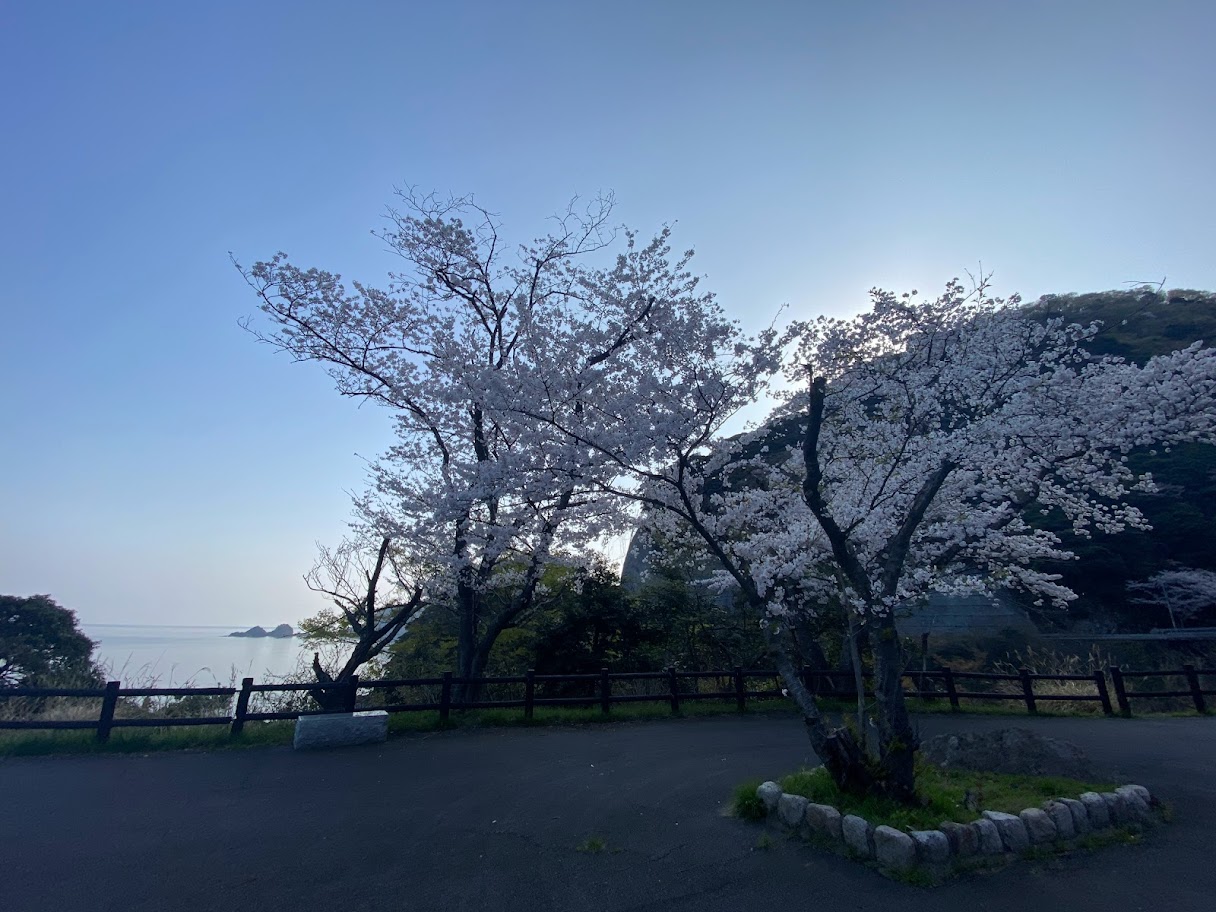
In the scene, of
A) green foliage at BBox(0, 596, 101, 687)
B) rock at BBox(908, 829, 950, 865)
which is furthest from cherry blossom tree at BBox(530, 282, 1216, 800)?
green foliage at BBox(0, 596, 101, 687)

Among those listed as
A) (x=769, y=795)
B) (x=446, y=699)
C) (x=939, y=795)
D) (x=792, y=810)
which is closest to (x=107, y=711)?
(x=446, y=699)

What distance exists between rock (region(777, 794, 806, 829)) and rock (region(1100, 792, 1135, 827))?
2586 millimetres

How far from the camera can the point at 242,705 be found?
30.0 ft

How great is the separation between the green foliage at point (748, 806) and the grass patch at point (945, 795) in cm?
28

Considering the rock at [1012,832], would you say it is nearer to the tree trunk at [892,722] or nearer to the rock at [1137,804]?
the tree trunk at [892,722]

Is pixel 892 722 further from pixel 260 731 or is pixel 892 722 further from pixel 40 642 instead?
pixel 40 642

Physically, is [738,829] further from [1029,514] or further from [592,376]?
[1029,514]

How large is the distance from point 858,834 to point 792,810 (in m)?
0.64

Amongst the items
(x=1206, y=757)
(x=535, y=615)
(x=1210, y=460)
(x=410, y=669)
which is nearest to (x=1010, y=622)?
(x=1210, y=460)

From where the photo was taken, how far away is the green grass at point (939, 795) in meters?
4.80

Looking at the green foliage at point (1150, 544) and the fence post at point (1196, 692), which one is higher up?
the green foliage at point (1150, 544)

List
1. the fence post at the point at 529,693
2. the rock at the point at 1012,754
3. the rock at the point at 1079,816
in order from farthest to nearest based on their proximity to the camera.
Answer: the fence post at the point at 529,693 → the rock at the point at 1012,754 → the rock at the point at 1079,816

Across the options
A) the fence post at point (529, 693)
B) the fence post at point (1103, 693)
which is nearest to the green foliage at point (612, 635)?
the fence post at point (529, 693)

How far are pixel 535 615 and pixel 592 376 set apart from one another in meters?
8.37
